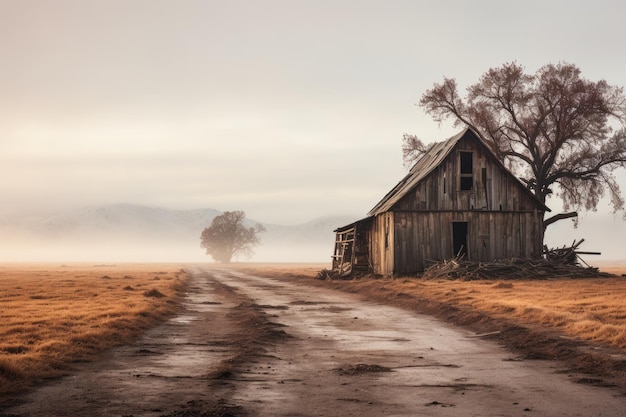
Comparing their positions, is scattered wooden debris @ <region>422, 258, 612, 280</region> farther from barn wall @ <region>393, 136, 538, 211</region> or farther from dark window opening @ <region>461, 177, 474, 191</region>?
dark window opening @ <region>461, 177, 474, 191</region>

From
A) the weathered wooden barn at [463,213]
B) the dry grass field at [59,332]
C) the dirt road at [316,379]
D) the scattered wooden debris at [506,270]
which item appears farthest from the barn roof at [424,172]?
the dirt road at [316,379]

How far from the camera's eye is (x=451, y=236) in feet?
126

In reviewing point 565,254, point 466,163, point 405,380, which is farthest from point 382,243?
point 405,380

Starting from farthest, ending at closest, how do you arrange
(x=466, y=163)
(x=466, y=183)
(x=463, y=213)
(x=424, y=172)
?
(x=466, y=163)
(x=466, y=183)
(x=424, y=172)
(x=463, y=213)

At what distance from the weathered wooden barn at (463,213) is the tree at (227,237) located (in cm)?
10347

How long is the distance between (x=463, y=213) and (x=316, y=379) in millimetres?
30317

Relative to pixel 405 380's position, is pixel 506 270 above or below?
above

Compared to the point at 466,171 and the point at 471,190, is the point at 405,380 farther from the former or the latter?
the point at 466,171

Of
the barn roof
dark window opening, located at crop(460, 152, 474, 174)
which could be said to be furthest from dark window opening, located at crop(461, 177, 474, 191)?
the barn roof

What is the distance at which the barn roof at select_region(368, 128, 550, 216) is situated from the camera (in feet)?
126

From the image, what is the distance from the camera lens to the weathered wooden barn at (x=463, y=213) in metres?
38.1

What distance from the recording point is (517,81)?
47.5 metres

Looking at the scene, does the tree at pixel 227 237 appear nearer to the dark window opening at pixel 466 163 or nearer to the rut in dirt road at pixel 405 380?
the dark window opening at pixel 466 163

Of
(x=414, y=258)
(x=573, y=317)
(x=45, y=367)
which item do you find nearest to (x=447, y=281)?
(x=414, y=258)
